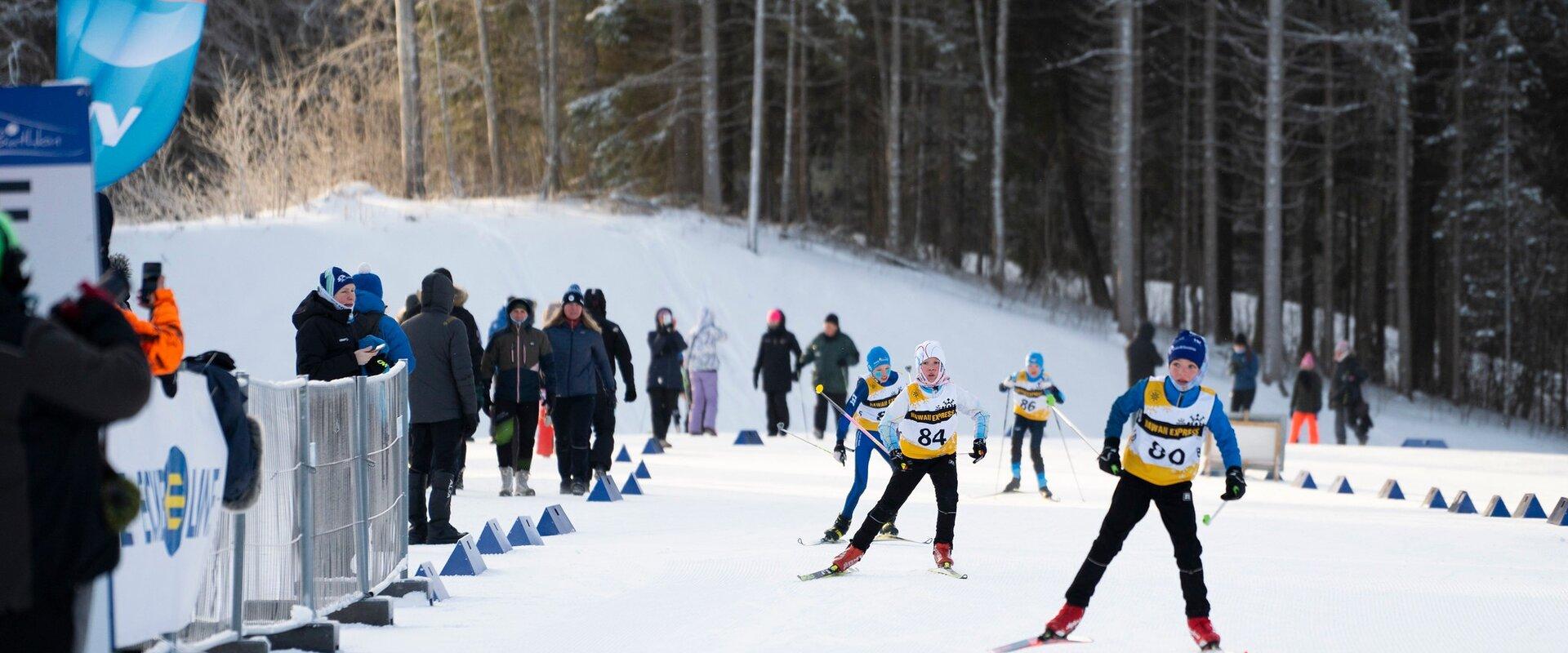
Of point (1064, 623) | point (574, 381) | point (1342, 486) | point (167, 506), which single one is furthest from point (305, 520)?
point (1342, 486)

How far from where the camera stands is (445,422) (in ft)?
37.3

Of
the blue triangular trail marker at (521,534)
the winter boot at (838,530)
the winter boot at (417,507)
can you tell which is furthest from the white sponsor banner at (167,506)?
the winter boot at (838,530)

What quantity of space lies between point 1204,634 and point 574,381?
7.90 meters

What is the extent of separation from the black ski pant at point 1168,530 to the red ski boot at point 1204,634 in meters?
0.03

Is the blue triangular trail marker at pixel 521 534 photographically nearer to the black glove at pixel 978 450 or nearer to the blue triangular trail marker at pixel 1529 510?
the black glove at pixel 978 450

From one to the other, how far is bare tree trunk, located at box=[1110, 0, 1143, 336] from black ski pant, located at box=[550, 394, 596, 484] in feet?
72.1

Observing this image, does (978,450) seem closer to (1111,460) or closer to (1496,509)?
(1111,460)

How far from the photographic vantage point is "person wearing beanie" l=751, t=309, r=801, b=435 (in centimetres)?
2366

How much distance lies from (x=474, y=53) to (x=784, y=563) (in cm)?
3291

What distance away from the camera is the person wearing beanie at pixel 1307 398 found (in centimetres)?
2509

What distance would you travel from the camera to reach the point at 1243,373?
84.9 feet

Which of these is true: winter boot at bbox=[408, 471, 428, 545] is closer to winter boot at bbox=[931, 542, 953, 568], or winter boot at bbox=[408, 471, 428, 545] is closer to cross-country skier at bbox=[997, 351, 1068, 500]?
winter boot at bbox=[931, 542, 953, 568]

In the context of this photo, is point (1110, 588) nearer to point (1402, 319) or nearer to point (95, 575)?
point (95, 575)

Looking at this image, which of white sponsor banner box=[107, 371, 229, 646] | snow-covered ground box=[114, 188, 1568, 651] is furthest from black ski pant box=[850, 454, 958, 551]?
white sponsor banner box=[107, 371, 229, 646]
